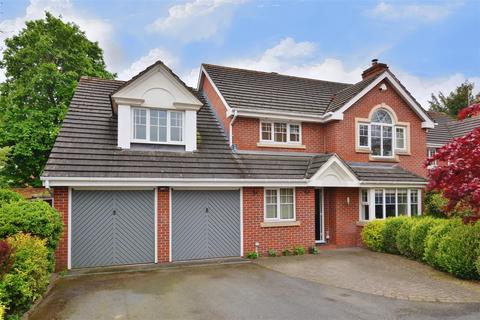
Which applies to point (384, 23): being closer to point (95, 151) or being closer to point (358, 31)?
point (358, 31)

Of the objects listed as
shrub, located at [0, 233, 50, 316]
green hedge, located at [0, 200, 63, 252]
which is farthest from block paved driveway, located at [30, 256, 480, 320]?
green hedge, located at [0, 200, 63, 252]

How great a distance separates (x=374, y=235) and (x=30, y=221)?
38.3 ft

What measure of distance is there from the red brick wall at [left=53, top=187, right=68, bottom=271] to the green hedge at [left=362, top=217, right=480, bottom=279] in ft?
36.0

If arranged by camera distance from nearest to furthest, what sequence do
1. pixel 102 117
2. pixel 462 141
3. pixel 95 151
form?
pixel 462 141 → pixel 95 151 → pixel 102 117

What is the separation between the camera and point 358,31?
14523 mm

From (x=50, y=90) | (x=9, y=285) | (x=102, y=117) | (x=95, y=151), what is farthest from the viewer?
(x=50, y=90)

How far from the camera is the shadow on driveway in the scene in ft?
22.6

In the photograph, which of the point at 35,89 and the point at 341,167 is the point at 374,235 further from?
the point at 35,89

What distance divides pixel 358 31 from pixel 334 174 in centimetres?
613

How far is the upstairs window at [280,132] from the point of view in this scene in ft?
48.5

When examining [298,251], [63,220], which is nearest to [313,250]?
[298,251]

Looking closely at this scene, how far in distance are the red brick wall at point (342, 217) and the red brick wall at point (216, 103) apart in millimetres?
5299

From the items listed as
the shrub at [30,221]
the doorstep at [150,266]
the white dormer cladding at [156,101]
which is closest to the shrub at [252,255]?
the doorstep at [150,266]

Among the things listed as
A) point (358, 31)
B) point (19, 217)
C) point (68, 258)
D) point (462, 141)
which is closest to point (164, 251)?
point (68, 258)
